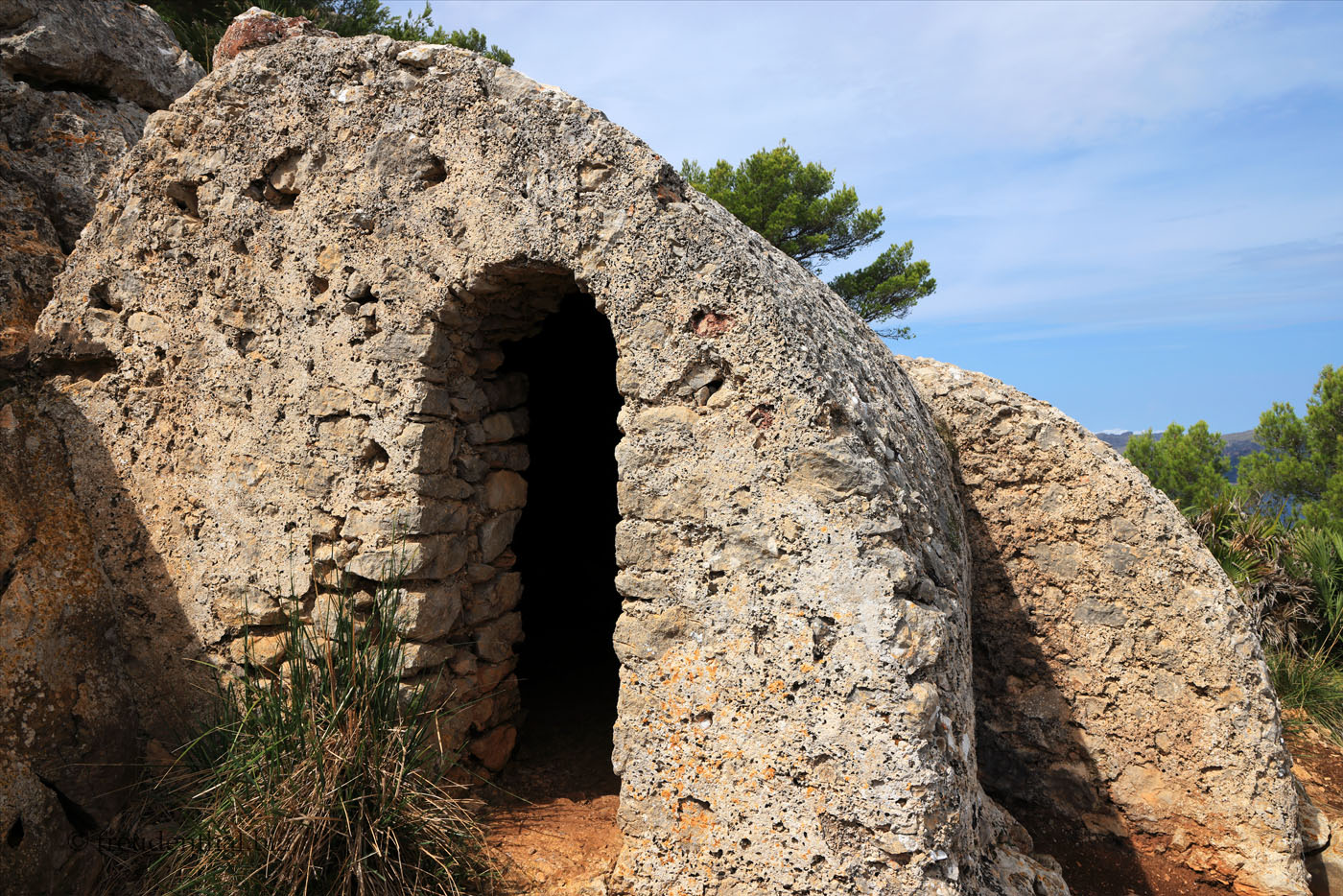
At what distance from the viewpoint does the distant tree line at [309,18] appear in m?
8.77

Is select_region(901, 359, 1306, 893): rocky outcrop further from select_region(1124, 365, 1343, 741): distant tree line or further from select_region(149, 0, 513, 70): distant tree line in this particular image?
select_region(149, 0, 513, 70): distant tree line

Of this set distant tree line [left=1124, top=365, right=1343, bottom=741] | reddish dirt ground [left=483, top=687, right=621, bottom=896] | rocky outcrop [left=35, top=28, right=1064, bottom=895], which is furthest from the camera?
Result: distant tree line [left=1124, top=365, right=1343, bottom=741]

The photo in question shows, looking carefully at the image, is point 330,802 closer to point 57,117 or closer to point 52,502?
point 52,502

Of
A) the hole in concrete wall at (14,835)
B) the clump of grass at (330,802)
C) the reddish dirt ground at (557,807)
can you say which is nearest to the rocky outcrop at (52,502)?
the hole in concrete wall at (14,835)

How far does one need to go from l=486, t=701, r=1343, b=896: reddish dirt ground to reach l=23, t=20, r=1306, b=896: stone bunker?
0.29 m

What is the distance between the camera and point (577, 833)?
148 inches

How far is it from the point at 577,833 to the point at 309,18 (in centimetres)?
662

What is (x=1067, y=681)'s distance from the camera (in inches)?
178

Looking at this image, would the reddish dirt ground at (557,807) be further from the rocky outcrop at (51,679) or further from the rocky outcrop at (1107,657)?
the rocky outcrop at (1107,657)

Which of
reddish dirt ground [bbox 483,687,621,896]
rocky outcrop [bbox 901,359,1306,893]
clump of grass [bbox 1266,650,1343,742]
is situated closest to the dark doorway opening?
reddish dirt ground [bbox 483,687,621,896]

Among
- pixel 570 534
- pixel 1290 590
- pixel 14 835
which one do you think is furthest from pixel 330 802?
pixel 1290 590

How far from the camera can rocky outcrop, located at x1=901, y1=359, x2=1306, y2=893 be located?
4121 mm

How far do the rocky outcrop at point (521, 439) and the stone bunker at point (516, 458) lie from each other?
0.01 m

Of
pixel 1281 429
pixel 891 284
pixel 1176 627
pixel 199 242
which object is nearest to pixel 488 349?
pixel 199 242
